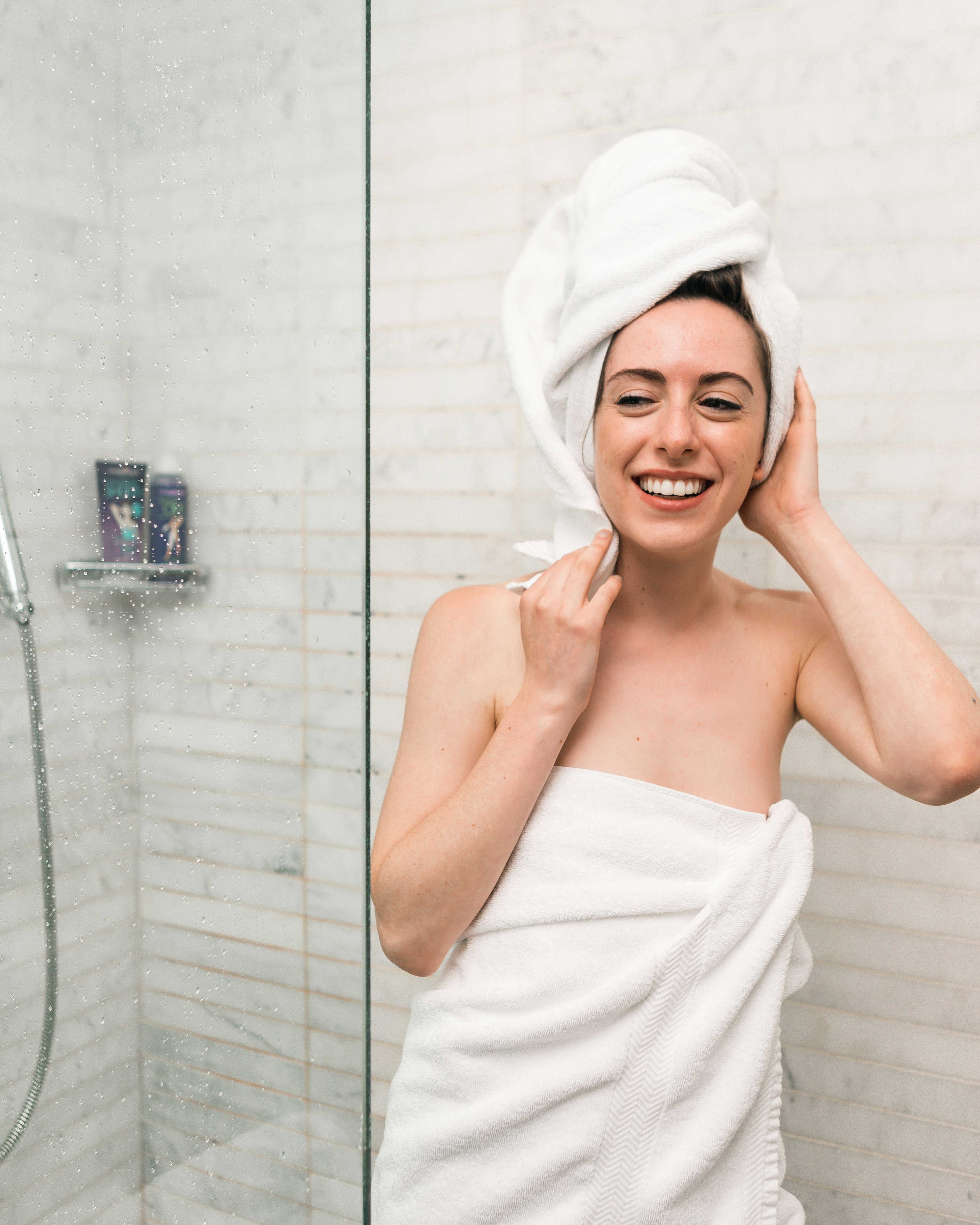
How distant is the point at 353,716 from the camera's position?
0.88 metres

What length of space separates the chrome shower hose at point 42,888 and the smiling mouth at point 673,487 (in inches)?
22.4

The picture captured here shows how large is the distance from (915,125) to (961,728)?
33.3 inches

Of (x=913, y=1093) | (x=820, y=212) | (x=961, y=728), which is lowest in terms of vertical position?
(x=913, y=1093)

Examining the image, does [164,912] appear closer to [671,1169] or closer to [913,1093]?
[671,1169]

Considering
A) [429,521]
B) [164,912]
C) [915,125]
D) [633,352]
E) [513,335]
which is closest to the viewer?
[164,912]

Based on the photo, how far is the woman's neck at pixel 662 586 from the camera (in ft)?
3.31

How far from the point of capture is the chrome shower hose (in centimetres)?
70

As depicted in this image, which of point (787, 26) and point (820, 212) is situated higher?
point (787, 26)

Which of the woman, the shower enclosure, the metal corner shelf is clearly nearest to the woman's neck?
the woman

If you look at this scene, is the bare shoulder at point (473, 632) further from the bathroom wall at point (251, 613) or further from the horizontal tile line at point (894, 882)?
the horizontal tile line at point (894, 882)

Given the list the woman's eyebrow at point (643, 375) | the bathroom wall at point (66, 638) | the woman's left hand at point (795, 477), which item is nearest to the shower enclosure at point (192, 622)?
the bathroom wall at point (66, 638)

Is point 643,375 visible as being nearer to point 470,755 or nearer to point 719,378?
point 719,378

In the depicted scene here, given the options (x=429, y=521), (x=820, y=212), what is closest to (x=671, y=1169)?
(x=429, y=521)

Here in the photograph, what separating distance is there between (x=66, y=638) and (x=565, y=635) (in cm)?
44
